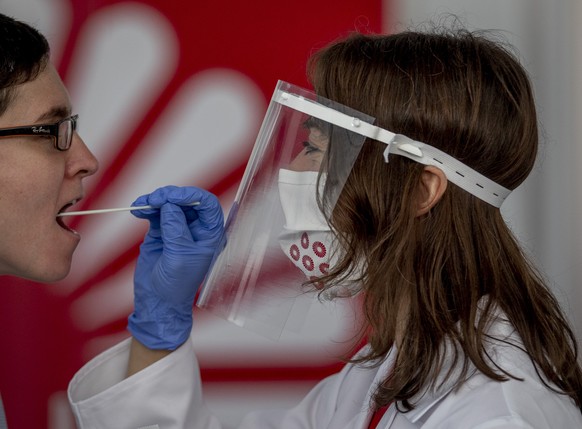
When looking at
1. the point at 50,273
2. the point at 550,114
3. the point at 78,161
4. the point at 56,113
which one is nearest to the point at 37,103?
the point at 56,113

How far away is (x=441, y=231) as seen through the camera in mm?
1340

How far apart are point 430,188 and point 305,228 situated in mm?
232

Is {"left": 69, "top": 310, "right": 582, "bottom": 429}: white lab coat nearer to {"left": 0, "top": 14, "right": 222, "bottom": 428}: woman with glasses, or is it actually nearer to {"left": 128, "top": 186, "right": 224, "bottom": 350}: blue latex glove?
{"left": 128, "top": 186, "right": 224, "bottom": 350}: blue latex glove

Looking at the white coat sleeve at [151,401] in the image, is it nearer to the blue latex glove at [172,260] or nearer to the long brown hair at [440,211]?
the blue latex glove at [172,260]

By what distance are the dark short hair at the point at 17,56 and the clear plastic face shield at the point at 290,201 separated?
18.4 inches

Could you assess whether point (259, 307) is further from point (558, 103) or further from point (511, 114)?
point (558, 103)

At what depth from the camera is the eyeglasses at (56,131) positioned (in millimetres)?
1444

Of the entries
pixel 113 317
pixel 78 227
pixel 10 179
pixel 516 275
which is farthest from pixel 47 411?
pixel 516 275

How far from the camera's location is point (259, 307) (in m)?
1.44

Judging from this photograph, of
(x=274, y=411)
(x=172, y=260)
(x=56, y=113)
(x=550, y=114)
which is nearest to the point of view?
(x=56, y=113)

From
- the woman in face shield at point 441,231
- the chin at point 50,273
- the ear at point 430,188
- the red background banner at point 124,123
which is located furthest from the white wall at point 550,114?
the chin at point 50,273

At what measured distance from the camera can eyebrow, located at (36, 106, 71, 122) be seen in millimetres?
1486

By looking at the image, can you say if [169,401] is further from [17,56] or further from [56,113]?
[17,56]

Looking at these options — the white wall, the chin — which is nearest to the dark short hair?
the chin
